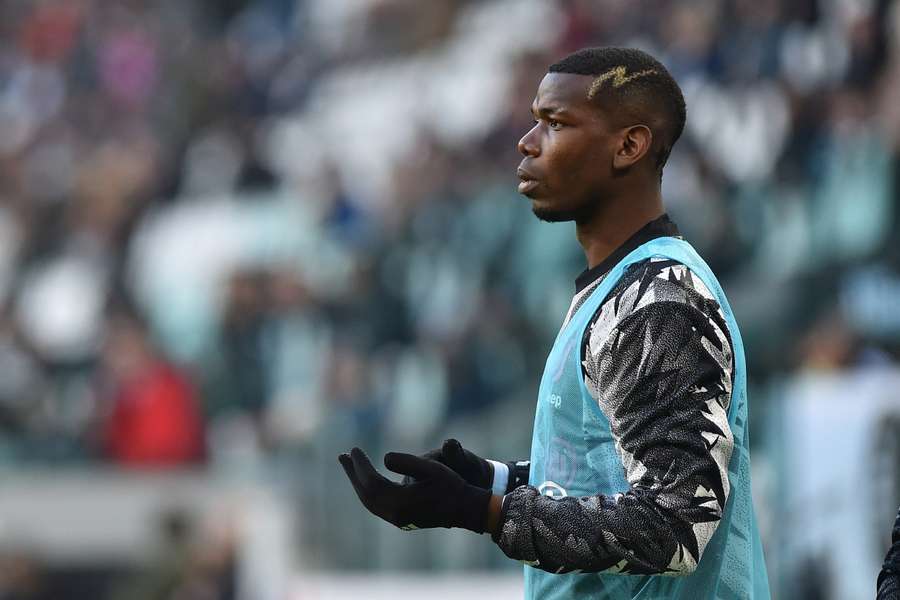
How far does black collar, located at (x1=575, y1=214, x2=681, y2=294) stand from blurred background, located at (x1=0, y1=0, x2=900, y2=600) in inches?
160

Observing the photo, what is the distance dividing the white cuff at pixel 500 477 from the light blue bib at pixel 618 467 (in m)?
0.17

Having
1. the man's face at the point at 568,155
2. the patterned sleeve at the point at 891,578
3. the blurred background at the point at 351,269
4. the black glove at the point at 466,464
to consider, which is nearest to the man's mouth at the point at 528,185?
the man's face at the point at 568,155

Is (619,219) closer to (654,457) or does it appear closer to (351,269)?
(654,457)

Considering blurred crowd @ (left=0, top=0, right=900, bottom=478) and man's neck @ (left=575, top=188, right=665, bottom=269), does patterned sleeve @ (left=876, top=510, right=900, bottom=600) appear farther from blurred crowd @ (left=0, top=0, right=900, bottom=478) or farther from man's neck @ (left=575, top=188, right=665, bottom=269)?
blurred crowd @ (left=0, top=0, right=900, bottom=478)

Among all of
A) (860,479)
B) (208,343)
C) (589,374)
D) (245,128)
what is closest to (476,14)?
(245,128)

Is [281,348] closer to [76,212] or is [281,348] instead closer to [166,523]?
[166,523]

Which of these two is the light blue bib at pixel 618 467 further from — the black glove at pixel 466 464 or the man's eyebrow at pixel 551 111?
the man's eyebrow at pixel 551 111

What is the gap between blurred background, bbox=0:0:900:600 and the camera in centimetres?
713

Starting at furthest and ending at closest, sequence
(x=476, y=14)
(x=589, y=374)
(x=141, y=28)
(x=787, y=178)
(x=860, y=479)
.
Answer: (x=141, y=28) → (x=476, y=14) → (x=787, y=178) → (x=860, y=479) → (x=589, y=374)

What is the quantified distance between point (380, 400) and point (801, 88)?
2.98 metres

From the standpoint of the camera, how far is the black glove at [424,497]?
245 cm

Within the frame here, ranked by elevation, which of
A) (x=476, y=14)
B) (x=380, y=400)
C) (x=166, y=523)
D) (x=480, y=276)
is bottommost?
(x=166, y=523)

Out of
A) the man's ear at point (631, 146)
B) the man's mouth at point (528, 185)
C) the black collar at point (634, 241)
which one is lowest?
the black collar at point (634, 241)

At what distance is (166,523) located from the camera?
30.6 feet
